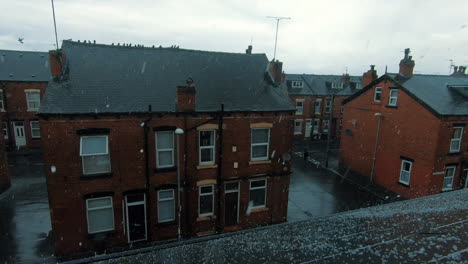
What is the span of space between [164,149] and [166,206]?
2924 mm

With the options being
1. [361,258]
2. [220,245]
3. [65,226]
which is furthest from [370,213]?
[65,226]

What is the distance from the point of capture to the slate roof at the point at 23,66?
26906mm

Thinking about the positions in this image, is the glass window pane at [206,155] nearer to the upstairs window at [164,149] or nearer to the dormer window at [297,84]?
the upstairs window at [164,149]

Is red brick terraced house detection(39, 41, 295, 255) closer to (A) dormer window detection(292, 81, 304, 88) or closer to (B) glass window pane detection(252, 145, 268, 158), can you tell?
(B) glass window pane detection(252, 145, 268, 158)

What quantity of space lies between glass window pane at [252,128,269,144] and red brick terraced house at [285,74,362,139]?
23.2 meters

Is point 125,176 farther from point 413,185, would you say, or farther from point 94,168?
point 413,185

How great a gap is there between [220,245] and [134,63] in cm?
1150

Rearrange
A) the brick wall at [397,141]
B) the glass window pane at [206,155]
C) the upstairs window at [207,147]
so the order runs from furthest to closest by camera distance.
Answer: the brick wall at [397,141], the glass window pane at [206,155], the upstairs window at [207,147]

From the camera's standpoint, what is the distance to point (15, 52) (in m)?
28.7

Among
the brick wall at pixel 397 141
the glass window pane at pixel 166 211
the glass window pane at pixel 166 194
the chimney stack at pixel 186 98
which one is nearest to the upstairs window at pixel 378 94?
the brick wall at pixel 397 141

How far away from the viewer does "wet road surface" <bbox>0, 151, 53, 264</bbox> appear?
12.2 m

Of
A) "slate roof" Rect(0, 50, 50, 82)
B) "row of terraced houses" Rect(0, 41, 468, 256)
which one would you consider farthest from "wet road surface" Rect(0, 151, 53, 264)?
"slate roof" Rect(0, 50, 50, 82)

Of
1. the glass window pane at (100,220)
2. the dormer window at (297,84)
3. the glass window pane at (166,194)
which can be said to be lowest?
the glass window pane at (100,220)

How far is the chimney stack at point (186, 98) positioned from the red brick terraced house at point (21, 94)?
22876 mm
